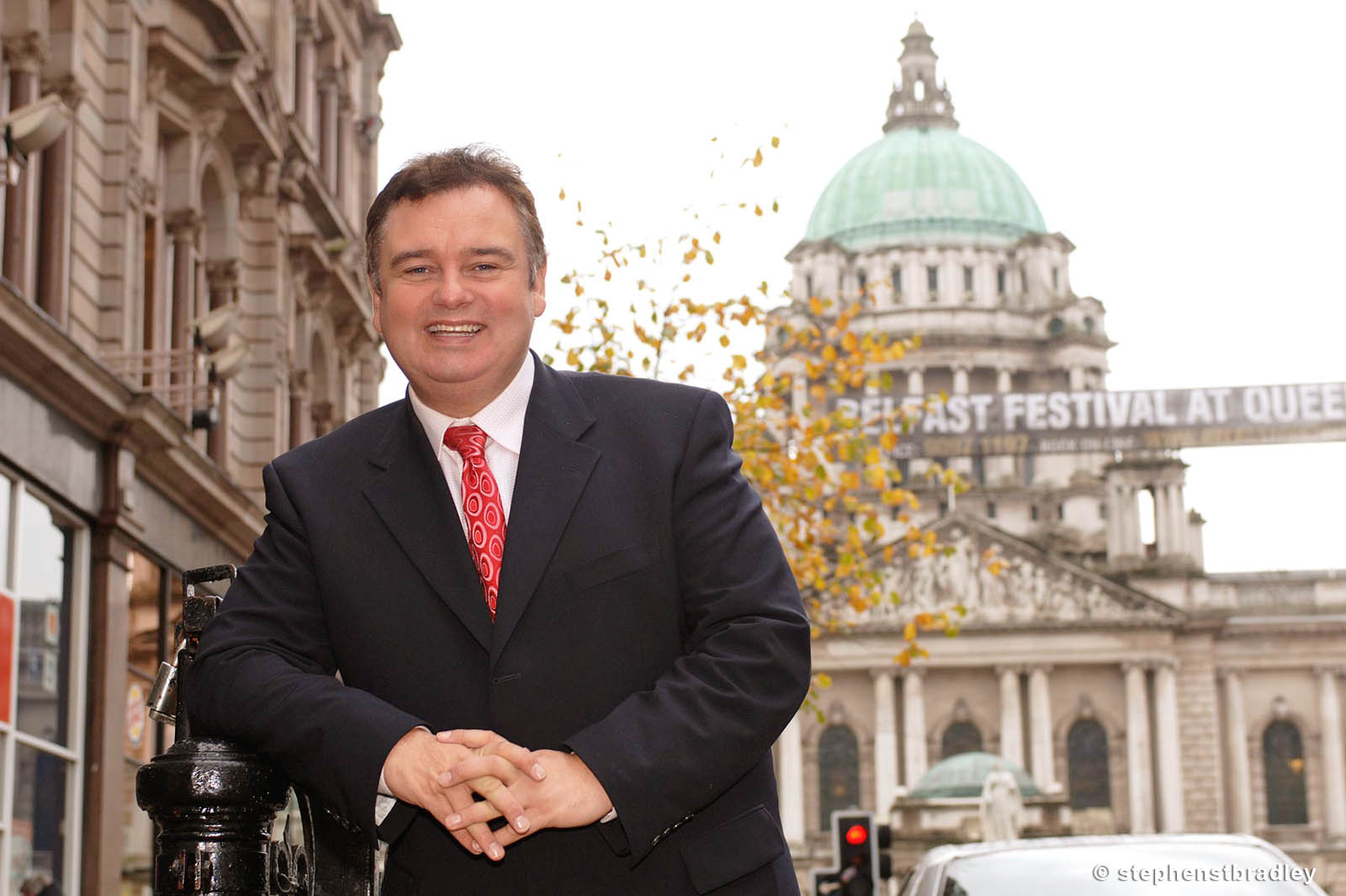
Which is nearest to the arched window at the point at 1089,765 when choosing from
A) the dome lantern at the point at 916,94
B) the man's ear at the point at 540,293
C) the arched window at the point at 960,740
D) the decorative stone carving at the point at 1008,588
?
the arched window at the point at 960,740

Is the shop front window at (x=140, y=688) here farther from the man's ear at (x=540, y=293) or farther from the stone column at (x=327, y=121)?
the man's ear at (x=540, y=293)

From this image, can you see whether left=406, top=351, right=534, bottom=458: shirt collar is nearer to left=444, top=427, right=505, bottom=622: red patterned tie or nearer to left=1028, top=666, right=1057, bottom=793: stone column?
left=444, top=427, right=505, bottom=622: red patterned tie

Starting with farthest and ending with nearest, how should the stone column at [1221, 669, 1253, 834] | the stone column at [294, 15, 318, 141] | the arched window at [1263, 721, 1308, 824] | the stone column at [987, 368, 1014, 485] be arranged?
the stone column at [987, 368, 1014, 485] < the arched window at [1263, 721, 1308, 824] < the stone column at [1221, 669, 1253, 834] < the stone column at [294, 15, 318, 141]

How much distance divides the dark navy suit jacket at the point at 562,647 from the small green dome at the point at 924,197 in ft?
314

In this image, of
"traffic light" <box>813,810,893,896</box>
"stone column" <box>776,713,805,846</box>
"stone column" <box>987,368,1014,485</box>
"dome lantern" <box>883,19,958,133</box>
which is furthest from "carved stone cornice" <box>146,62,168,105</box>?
"dome lantern" <box>883,19,958,133</box>

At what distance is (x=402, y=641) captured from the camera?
2.96 meters

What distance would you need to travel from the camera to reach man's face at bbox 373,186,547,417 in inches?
118

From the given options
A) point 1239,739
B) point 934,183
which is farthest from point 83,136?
point 934,183

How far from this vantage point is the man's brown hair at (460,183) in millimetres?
3002

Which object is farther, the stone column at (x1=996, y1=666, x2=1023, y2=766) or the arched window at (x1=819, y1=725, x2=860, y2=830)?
the arched window at (x1=819, y1=725, x2=860, y2=830)

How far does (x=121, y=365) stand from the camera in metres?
15.6

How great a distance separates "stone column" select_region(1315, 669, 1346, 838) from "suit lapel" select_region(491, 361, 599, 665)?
71.9 metres

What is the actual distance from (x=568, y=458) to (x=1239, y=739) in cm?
7242

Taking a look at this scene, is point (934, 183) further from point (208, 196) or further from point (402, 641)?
point (402, 641)
